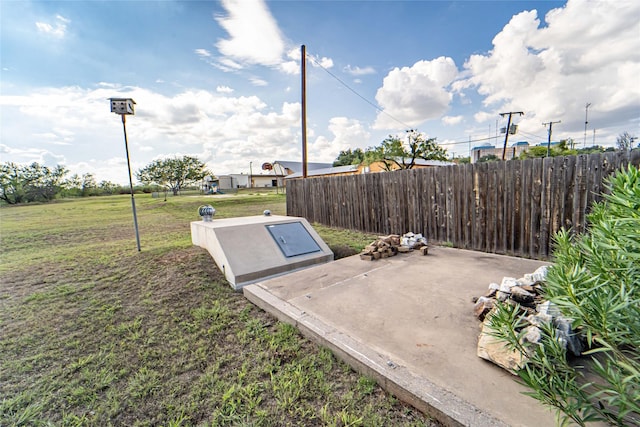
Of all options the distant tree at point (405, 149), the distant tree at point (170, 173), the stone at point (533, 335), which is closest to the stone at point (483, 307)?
the stone at point (533, 335)

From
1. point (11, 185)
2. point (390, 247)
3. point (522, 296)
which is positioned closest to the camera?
point (522, 296)

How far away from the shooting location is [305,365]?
196cm

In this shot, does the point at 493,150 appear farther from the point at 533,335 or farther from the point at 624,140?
the point at 533,335

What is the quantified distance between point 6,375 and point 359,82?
11734 millimetres

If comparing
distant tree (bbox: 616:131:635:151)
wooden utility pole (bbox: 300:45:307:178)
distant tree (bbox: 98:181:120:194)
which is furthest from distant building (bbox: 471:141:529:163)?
distant tree (bbox: 98:181:120:194)

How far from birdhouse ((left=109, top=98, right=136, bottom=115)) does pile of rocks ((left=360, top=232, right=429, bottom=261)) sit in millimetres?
5311

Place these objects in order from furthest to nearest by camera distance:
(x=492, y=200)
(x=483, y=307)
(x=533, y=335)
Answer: (x=492, y=200) → (x=483, y=307) → (x=533, y=335)

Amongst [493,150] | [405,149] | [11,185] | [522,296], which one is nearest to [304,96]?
[522,296]

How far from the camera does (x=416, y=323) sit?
225 centimetres

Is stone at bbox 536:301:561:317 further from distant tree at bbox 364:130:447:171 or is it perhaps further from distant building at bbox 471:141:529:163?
distant building at bbox 471:141:529:163

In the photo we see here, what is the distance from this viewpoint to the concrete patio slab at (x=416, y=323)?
1433mm

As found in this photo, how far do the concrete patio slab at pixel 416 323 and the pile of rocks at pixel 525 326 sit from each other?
3.5 inches

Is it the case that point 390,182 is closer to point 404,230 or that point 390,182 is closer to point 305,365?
point 404,230

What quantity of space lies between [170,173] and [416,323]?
32.3 metres
